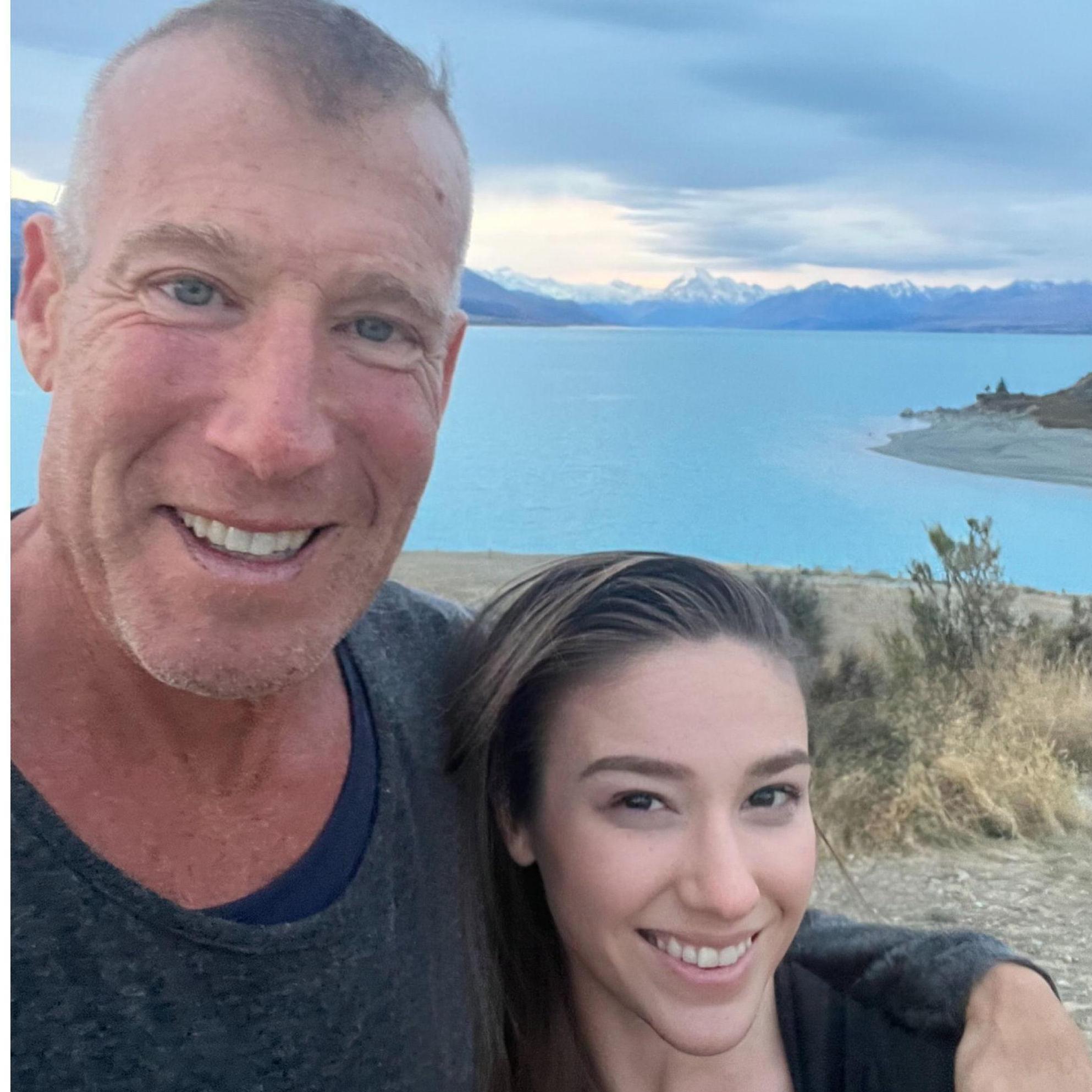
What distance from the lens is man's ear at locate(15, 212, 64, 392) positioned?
47.8 inches

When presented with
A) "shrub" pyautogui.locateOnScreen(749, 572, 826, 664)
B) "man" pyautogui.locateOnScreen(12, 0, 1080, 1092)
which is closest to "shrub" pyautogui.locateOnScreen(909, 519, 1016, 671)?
"shrub" pyautogui.locateOnScreen(749, 572, 826, 664)

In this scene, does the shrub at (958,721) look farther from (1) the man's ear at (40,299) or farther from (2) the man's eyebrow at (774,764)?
(1) the man's ear at (40,299)

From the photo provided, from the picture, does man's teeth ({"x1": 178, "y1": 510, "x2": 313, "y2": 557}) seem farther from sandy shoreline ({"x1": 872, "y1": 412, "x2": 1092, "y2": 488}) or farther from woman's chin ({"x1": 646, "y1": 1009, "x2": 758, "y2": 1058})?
sandy shoreline ({"x1": 872, "y1": 412, "x2": 1092, "y2": 488})

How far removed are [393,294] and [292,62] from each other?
22cm

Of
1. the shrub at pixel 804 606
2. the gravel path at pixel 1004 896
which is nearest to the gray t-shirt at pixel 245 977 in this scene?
the shrub at pixel 804 606

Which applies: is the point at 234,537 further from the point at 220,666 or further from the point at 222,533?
the point at 220,666

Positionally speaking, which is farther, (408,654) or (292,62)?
(408,654)

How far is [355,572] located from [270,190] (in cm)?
37

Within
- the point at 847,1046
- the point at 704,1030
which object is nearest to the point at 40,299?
the point at 704,1030

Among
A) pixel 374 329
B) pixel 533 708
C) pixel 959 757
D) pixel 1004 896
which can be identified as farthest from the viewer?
pixel 959 757

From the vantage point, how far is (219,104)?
1098mm

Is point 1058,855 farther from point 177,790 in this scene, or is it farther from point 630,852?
point 177,790

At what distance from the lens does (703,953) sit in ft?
4.52

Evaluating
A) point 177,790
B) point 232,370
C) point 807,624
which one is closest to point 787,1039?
point 177,790
